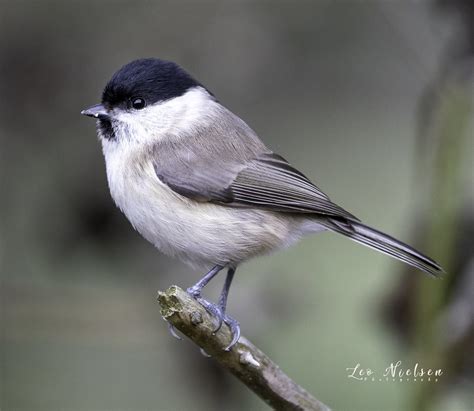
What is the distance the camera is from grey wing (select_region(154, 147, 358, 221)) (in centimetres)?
256

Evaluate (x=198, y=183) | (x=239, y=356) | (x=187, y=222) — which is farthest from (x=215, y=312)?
(x=198, y=183)

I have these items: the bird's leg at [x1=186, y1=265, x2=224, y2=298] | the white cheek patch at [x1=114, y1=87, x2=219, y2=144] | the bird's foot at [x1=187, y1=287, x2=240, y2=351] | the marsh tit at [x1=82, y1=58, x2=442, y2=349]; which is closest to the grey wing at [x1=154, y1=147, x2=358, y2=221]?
the marsh tit at [x1=82, y1=58, x2=442, y2=349]

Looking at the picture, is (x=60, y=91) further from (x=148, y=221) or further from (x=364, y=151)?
(x=364, y=151)

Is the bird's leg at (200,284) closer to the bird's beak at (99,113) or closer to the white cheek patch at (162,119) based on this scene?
the white cheek patch at (162,119)

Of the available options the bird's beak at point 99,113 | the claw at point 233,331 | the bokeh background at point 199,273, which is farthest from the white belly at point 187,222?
the bokeh background at point 199,273

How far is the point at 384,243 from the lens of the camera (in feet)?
8.47

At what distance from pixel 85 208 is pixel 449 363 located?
161cm

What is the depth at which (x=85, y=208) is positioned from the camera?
3.31 metres

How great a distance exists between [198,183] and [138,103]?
0.37 metres

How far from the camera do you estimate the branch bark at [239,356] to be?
212 centimetres

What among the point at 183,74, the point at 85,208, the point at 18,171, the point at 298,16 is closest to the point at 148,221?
the point at 183,74

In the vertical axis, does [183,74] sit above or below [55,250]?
above

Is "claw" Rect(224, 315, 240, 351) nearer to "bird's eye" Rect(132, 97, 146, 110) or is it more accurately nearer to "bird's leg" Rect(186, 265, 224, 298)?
"bird's leg" Rect(186, 265, 224, 298)

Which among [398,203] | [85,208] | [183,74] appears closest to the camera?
[183,74]
